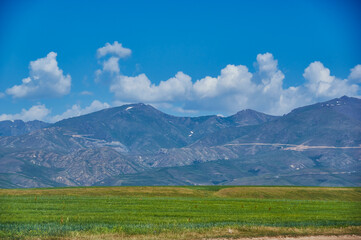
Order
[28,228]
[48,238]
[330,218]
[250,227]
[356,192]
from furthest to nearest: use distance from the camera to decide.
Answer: [356,192], [330,218], [250,227], [28,228], [48,238]

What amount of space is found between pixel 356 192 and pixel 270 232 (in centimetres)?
8989

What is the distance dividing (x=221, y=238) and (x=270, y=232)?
19.3ft

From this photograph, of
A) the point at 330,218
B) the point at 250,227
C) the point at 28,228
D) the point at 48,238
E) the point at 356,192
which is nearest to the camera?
the point at 48,238

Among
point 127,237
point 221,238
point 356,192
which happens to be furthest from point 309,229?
point 356,192

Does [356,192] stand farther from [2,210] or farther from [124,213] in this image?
[2,210]

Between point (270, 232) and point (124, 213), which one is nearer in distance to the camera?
point (270, 232)

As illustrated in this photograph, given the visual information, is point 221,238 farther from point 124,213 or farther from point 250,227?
point 124,213

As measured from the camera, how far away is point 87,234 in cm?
3403

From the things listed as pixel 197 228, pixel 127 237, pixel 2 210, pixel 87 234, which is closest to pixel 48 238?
pixel 87 234

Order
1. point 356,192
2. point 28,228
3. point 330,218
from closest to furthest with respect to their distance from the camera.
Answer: point 28,228 < point 330,218 < point 356,192

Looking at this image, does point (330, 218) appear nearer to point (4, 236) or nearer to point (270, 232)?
point (270, 232)

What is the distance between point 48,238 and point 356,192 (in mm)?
104591

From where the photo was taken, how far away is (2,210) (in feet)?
165

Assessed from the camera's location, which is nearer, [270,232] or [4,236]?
[4,236]
